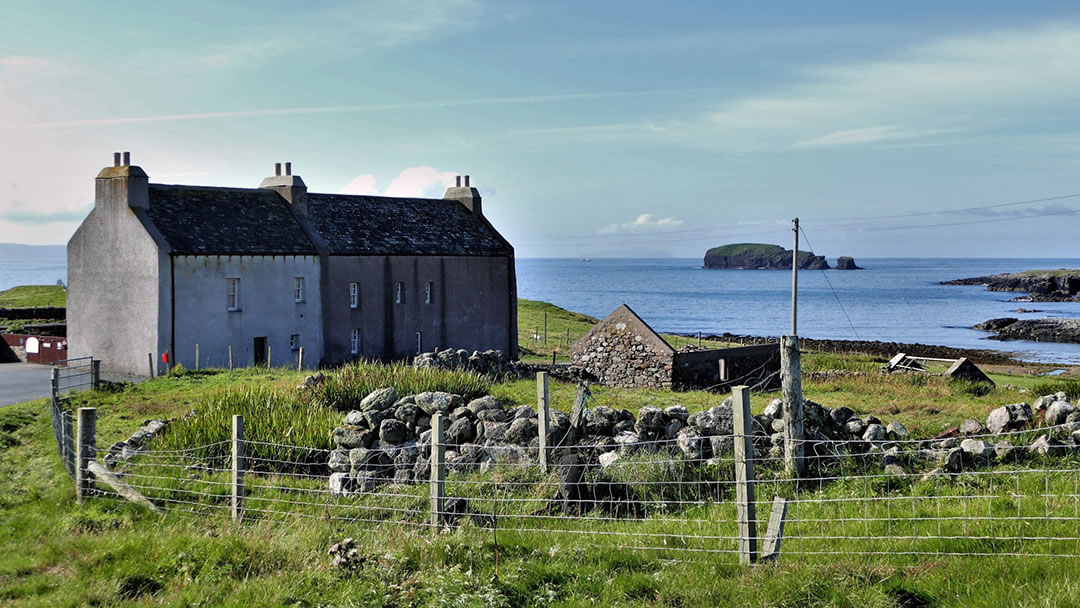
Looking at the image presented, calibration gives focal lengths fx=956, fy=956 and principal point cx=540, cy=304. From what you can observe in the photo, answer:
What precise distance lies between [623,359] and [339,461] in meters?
17.7

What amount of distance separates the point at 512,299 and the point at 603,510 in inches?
1428

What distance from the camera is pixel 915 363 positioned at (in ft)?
126

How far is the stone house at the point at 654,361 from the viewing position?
102 feet

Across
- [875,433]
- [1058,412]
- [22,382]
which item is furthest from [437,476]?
[22,382]

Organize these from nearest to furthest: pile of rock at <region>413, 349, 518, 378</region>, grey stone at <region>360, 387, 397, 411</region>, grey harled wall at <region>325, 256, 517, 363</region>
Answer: grey stone at <region>360, 387, 397, 411</region>
pile of rock at <region>413, 349, 518, 378</region>
grey harled wall at <region>325, 256, 517, 363</region>

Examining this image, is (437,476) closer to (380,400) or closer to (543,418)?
(543,418)

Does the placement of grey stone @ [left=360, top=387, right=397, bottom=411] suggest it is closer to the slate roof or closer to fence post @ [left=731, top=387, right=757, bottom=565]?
fence post @ [left=731, top=387, right=757, bottom=565]

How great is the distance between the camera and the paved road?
30983 millimetres

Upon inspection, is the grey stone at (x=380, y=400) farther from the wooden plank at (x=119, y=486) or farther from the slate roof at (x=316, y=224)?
the slate roof at (x=316, y=224)

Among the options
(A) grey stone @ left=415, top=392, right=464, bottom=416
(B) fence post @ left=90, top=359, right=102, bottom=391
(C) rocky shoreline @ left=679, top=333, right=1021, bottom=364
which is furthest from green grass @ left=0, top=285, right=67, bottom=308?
(A) grey stone @ left=415, top=392, right=464, bottom=416

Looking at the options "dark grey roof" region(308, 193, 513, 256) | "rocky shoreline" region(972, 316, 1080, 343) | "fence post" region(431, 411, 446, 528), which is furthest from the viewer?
"rocky shoreline" region(972, 316, 1080, 343)

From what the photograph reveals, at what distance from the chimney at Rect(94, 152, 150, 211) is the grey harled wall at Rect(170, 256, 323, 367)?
2966mm

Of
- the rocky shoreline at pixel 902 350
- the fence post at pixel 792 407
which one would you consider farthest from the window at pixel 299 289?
the rocky shoreline at pixel 902 350

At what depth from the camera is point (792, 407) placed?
44.0 ft
